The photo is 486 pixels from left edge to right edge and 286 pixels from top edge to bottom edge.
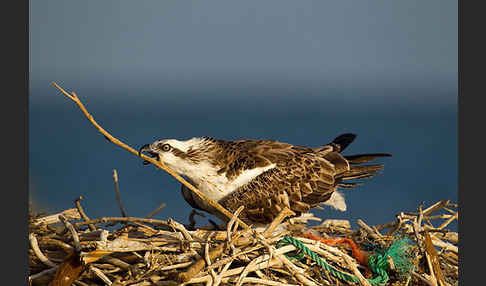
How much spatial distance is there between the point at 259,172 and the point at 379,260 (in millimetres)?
662

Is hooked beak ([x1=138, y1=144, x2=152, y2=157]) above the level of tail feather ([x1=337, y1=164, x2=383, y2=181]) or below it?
above

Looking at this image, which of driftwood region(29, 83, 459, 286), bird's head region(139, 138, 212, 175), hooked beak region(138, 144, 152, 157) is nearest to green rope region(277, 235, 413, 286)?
driftwood region(29, 83, 459, 286)

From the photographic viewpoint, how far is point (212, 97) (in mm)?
5539

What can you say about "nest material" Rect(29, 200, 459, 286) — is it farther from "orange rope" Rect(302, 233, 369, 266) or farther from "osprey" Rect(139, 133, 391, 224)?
"osprey" Rect(139, 133, 391, 224)

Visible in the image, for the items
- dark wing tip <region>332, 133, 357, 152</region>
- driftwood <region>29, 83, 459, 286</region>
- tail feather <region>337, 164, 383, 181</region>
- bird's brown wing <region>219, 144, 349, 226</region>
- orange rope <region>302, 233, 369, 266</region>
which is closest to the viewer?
driftwood <region>29, 83, 459, 286</region>

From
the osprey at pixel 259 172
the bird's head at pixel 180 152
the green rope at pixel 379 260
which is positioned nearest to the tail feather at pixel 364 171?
the osprey at pixel 259 172

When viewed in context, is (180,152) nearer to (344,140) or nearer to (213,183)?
(213,183)

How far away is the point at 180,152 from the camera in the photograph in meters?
2.52

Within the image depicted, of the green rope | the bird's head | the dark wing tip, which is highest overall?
the dark wing tip

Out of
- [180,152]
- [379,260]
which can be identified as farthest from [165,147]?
[379,260]

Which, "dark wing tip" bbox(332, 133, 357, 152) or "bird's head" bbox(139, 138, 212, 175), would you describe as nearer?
"bird's head" bbox(139, 138, 212, 175)

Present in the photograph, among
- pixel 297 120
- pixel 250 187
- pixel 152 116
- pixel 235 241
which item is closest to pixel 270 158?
pixel 250 187

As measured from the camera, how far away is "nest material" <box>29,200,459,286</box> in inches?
81.3

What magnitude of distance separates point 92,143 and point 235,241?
400 centimetres
